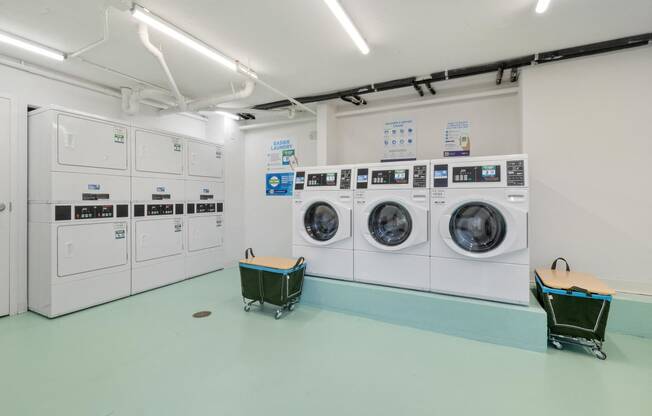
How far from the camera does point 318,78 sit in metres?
3.58

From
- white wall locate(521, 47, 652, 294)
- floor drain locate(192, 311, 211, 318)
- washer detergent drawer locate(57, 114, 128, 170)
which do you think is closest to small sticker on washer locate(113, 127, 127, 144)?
washer detergent drawer locate(57, 114, 128, 170)

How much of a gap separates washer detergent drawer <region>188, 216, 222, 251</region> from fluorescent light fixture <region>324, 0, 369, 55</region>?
328 centimetres

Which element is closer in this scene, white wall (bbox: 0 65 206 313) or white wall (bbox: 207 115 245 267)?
white wall (bbox: 0 65 206 313)

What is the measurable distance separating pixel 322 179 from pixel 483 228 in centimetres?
169

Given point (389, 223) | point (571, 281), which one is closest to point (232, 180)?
point (389, 223)

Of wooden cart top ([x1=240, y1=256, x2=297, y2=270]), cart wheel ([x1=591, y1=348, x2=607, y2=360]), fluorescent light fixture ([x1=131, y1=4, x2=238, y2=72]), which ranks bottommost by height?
cart wheel ([x1=591, y1=348, x2=607, y2=360])

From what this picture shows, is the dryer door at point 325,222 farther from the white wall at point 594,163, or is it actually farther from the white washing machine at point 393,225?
the white wall at point 594,163

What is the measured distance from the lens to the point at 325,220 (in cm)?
349

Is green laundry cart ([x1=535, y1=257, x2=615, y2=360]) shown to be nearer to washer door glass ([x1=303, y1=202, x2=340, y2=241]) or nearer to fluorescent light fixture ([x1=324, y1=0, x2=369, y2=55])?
washer door glass ([x1=303, y1=202, x2=340, y2=241])

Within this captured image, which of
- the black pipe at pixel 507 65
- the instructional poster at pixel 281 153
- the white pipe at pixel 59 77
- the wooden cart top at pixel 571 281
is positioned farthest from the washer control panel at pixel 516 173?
the white pipe at pixel 59 77

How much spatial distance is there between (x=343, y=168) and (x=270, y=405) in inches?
89.3

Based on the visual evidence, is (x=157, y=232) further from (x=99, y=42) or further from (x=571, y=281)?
(x=571, y=281)

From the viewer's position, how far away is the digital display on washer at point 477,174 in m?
2.52

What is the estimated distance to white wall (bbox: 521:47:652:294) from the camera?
2.75 m
